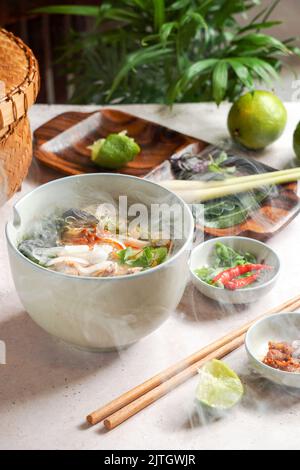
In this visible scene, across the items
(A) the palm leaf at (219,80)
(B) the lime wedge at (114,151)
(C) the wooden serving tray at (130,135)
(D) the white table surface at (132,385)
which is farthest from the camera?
(A) the palm leaf at (219,80)

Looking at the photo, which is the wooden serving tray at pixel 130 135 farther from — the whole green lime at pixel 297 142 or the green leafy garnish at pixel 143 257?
the green leafy garnish at pixel 143 257

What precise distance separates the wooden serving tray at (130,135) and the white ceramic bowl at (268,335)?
31 cm

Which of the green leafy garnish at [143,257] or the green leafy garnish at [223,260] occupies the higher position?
the green leafy garnish at [143,257]

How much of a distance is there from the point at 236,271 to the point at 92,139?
1.94ft

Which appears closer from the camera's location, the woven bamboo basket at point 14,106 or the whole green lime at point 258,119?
the woven bamboo basket at point 14,106

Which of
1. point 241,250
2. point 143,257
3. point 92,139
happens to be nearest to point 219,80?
point 92,139

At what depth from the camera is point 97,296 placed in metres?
0.79

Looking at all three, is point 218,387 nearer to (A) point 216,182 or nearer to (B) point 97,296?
(B) point 97,296

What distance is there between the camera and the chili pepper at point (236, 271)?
1012 mm

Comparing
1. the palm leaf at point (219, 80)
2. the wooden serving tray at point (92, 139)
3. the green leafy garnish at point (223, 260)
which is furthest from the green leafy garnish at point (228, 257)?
the palm leaf at point (219, 80)

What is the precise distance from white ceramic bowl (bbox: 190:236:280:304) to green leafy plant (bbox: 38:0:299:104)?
588 mm

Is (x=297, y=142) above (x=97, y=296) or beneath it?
beneath

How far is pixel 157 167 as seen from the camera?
1.33 metres
